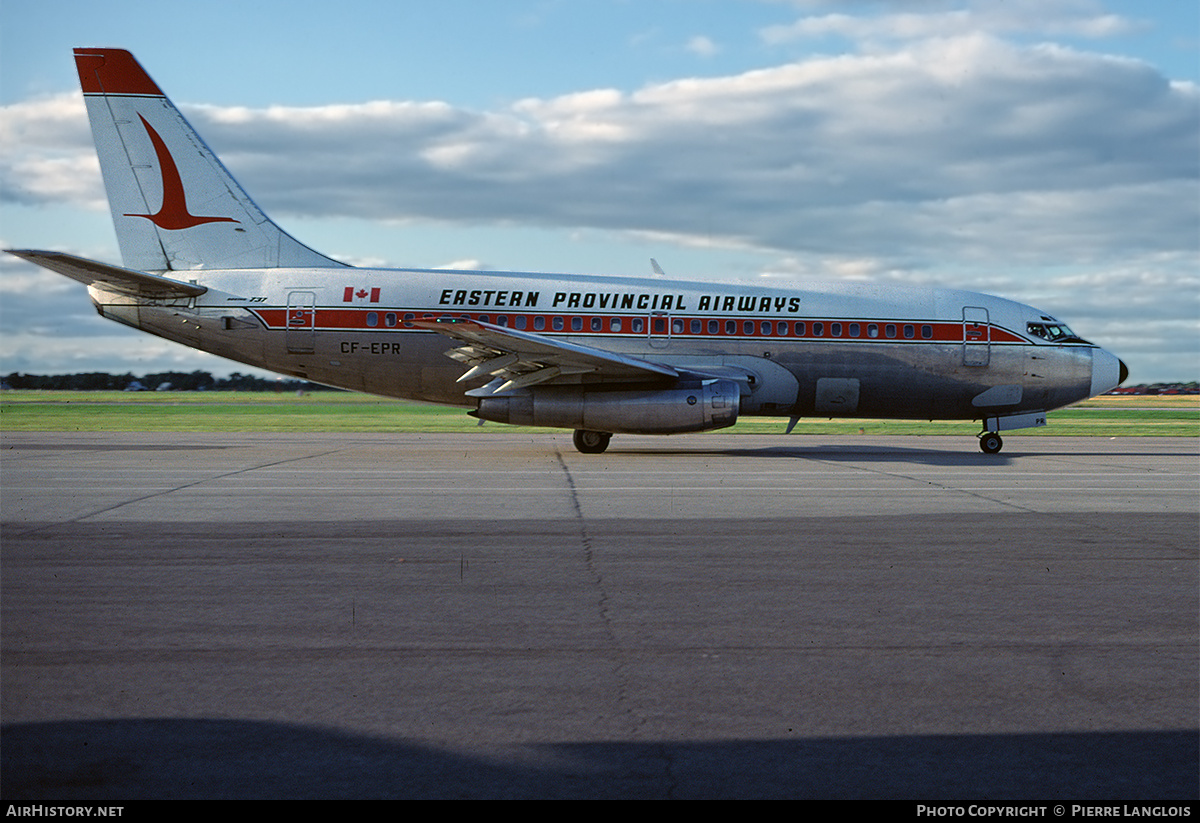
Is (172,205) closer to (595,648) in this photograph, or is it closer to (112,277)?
(112,277)

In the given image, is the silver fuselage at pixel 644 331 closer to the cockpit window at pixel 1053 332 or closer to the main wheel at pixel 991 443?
the cockpit window at pixel 1053 332

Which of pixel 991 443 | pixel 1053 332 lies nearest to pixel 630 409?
pixel 991 443

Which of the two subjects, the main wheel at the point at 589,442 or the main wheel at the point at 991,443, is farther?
the main wheel at the point at 991,443

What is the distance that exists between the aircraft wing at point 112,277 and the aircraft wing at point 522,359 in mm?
6017

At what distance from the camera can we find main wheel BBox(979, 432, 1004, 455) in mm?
22859

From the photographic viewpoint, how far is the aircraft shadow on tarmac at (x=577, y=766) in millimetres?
3809

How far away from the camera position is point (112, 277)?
2177 centimetres

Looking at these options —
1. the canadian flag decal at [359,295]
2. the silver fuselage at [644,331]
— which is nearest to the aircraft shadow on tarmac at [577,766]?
the silver fuselage at [644,331]

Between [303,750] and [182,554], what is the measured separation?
5.23 metres

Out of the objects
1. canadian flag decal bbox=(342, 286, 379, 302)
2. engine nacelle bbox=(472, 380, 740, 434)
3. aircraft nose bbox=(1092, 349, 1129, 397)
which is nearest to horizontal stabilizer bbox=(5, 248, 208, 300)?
canadian flag decal bbox=(342, 286, 379, 302)

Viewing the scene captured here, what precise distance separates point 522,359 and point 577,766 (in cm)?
1704

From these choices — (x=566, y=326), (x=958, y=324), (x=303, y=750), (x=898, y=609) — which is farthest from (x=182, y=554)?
(x=958, y=324)

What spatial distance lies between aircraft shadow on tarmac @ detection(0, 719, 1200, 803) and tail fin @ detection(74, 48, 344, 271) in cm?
2038

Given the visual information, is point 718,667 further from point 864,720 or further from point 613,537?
point 613,537
